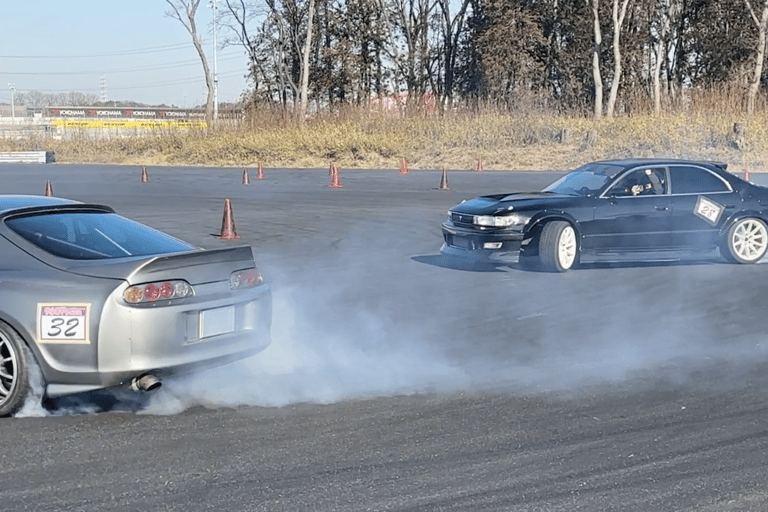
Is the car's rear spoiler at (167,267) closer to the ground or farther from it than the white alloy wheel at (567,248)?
farther from it

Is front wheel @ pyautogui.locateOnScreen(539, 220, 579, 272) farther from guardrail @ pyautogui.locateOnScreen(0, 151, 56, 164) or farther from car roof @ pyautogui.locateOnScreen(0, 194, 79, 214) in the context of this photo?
guardrail @ pyautogui.locateOnScreen(0, 151, 56, 164)

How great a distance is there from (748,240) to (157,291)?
9631mm

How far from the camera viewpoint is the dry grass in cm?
3678

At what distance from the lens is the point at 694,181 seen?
12922 millimetres

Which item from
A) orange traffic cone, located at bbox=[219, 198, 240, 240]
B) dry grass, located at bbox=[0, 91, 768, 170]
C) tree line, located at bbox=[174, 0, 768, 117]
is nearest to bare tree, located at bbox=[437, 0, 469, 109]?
tree line, located at bbox=[174, 0, 768, 117]

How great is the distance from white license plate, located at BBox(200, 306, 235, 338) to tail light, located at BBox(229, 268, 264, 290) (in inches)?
6.9

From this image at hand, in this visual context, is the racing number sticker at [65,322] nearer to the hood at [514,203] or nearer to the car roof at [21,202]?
the car roof at [21,202]

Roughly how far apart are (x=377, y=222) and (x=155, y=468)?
1373 centimetres

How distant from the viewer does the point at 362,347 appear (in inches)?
312

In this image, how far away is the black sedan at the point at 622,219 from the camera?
12148mm

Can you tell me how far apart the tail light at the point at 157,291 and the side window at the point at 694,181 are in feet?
28.3

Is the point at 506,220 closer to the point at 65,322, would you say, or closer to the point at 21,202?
the point at 21,202

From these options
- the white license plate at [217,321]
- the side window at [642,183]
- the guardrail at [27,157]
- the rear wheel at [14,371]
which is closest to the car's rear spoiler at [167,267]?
the white license plate at [217,321]

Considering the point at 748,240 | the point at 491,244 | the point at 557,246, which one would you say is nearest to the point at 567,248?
the point at 557,246
